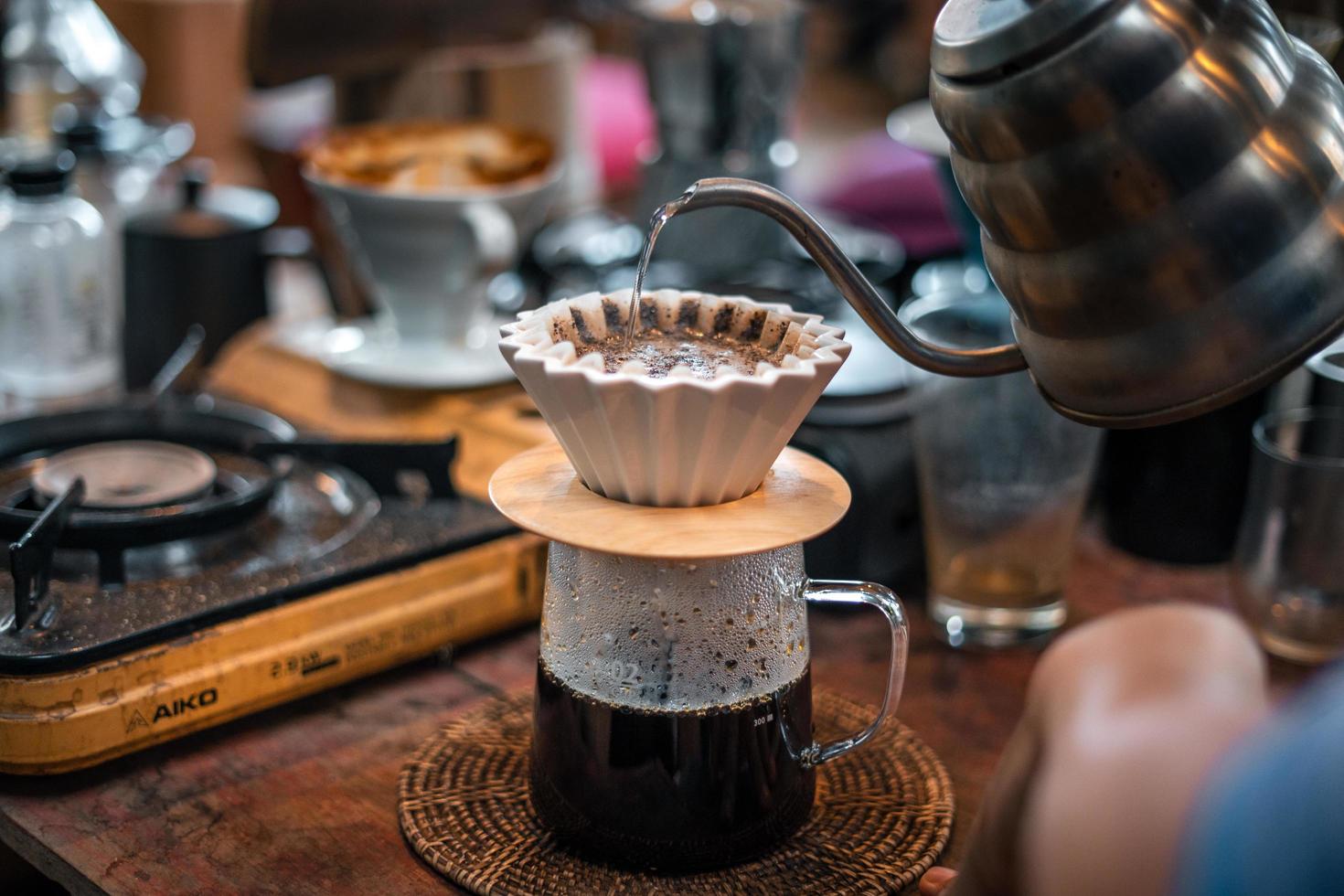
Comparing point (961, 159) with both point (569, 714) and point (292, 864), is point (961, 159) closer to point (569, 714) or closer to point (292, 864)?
point (569, 714)

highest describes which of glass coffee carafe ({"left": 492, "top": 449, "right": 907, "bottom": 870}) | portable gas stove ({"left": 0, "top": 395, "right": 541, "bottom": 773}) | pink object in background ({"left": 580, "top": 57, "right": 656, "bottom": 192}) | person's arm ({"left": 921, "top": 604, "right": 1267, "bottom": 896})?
person's arm ({"left": 921, "top": 604, "right": 1267, "bottom": 896})

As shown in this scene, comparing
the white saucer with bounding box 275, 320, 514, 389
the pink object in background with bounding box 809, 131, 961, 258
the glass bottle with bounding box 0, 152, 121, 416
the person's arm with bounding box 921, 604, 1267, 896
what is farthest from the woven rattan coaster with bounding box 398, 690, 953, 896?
the pink object in background with bounding box 809, 131, 961, 258

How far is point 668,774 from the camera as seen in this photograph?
0.67 m

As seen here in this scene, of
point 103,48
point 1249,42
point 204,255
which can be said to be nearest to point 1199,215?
point 1249,42

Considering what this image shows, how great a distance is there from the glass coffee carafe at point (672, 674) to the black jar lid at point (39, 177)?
2.29ft

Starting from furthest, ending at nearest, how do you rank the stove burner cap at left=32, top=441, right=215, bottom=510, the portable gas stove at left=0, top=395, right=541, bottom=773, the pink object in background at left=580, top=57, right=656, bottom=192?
the pink object in background at left=580, top=57, right=656, bottom=192 < the stove burner cap at left=32, top=441, right=215, bottom=510 < the portable gas stove at left=0, top=395, right=541, bottom=773

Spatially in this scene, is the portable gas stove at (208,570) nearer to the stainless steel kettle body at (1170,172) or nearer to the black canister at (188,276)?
the black canister at (188,276)

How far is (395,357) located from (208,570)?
36cm

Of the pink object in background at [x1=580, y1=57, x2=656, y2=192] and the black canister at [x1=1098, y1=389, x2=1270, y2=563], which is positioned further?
the pink object in background at [x1=580, y1=57, x2=656, y2=192]

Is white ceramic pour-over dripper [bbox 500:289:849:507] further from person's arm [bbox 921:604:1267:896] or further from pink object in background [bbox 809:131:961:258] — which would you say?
pink object in background [bbox 809:131:961:258]

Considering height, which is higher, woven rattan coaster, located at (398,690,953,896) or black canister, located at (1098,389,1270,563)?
black canister, located at (1098,389,1270,563)

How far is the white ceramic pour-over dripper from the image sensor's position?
2.07 feet

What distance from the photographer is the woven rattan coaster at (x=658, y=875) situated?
70cm

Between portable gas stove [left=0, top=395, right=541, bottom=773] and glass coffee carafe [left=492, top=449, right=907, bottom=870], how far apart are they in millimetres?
222
